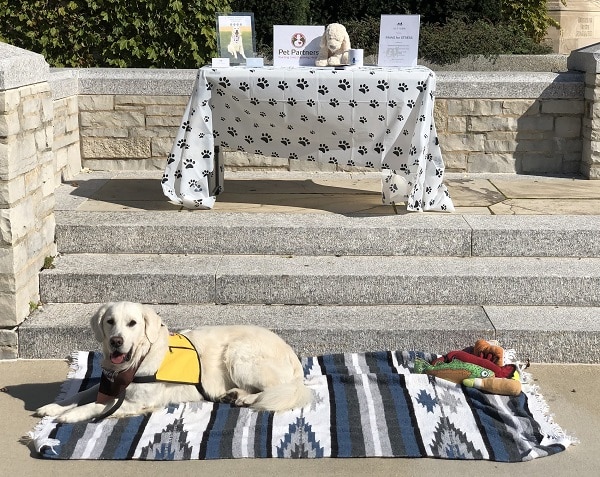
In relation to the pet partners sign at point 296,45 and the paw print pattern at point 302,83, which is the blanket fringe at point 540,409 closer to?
the paw print pattern at point 302,83

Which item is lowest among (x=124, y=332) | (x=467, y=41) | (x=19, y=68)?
(x=124, y=332)

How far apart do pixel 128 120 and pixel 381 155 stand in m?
2.71

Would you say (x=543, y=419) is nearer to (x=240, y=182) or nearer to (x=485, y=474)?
(x=485, y=474)

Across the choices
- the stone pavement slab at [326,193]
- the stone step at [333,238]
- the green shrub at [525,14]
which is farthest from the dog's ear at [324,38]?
the green shrub at [525,14]

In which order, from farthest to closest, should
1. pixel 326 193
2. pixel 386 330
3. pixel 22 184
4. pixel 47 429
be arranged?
pixel 326 193 → pixel 22 184 → pixel 386 330 → pixel 47 429

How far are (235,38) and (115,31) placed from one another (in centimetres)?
279

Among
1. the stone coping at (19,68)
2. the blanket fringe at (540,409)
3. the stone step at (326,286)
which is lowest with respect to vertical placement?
the blanket fringe at (540,409)

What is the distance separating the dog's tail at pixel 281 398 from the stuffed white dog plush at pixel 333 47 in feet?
8.98

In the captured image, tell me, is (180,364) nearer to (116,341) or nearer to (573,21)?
(116,341)

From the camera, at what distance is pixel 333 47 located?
6.43 m

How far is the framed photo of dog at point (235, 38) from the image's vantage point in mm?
A: 6605

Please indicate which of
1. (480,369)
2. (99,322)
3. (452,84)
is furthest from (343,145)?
(99,322)

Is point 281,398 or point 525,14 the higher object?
point 525,14

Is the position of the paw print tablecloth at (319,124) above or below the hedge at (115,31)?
below
